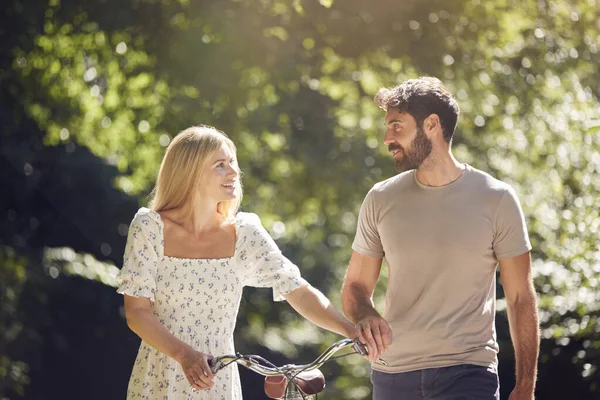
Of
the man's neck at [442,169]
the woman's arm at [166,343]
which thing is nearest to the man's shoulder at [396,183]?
the man's neck at [442,169]

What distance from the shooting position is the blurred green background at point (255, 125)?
853 centimetres

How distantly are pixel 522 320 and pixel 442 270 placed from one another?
1.09 feet

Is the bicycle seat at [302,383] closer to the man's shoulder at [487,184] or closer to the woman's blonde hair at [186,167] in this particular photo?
the woman's blonde hair at [186,167]

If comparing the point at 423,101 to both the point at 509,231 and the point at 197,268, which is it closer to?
the point at 509,231

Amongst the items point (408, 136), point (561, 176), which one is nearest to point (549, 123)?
point (561, 176)

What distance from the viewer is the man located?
13.2 feet

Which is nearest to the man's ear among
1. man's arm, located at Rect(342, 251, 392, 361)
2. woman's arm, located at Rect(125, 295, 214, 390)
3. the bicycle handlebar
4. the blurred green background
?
man's arm, located at Rect(342, 251, 392, 361)

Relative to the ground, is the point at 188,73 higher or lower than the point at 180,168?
higher

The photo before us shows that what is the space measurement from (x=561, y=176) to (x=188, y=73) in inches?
124

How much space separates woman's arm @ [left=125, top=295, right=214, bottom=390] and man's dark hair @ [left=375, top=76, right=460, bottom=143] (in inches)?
46.9

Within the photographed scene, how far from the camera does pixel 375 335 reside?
3779 millimetres

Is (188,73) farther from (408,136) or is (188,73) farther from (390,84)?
(408,136)

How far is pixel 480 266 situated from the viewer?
13.3 feet

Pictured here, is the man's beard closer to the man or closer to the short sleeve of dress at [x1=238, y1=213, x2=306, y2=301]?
the man
